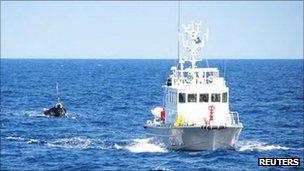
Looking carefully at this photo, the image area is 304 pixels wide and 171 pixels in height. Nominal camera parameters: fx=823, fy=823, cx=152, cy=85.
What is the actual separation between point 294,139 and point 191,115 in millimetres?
12507

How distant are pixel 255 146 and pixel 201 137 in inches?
261

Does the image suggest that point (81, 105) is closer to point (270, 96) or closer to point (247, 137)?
point (270, 96)

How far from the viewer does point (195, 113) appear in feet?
184

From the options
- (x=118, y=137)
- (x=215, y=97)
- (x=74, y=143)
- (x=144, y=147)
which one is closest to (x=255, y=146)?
(x=215, y=97)

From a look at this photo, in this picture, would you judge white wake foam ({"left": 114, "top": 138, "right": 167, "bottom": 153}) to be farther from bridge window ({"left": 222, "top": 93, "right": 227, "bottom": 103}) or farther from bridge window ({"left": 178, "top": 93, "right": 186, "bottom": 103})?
bridge window ({"left": 222, "top": 93, "right": 227, "bottom": 103})

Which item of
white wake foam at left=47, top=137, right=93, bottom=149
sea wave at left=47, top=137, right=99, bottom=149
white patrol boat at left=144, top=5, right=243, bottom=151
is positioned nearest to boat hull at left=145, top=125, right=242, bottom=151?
white patrol boat at left=144, top=5, right=243, bottom=151

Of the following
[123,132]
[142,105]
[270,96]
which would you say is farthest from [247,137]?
[270,96]

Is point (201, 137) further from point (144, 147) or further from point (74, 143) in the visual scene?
point (74, 143)

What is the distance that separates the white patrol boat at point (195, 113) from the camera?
2148 inches

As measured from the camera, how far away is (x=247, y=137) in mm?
66000

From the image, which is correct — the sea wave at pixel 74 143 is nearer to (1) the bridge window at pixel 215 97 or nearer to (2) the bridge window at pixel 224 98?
(1) the bridge window at pixel 215 97
